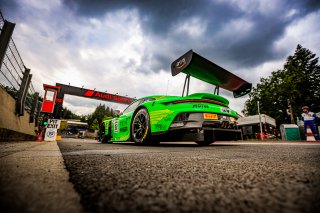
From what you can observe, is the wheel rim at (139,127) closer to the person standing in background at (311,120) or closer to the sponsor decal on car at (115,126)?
the sponsor decal on car at (115,126)

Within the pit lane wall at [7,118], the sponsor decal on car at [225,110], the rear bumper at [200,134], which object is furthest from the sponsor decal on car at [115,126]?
the sponsor decal on car at [225,110]

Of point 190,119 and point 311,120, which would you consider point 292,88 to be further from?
point 190,119

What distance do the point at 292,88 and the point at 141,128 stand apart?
31532mm

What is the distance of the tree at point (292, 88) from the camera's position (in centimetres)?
2767

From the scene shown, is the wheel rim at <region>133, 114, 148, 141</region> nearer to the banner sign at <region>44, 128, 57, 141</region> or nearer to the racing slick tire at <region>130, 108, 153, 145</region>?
the racing slick tire at <region>130, 108, 153, 145</region>

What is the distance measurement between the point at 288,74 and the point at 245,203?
35675mm

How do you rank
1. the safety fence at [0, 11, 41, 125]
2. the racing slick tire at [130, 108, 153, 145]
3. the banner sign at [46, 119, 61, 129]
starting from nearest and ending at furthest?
the racing slick tire at [130, 108, 153, 145]
the safety fence at [0, 11, 41, 125]
the banner sign at [46, 119, 61, 129]

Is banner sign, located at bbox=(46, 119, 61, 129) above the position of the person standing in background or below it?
below

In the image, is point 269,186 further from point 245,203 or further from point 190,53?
point 190,53

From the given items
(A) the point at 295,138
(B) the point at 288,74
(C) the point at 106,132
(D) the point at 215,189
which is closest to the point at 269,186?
(D) the point at 215,189

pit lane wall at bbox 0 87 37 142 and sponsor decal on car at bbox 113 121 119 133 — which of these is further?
sponsor decal on car at bbox 113 121 119 133

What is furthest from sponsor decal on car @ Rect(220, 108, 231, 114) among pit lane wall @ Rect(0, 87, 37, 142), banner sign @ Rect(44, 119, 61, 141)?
banner sign @ Rect(44, 119, 61, 141)

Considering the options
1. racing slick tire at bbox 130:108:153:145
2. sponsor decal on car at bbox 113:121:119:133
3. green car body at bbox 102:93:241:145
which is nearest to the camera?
green car body at bbox 102:93:241:145

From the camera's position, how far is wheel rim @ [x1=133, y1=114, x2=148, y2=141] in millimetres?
3992
